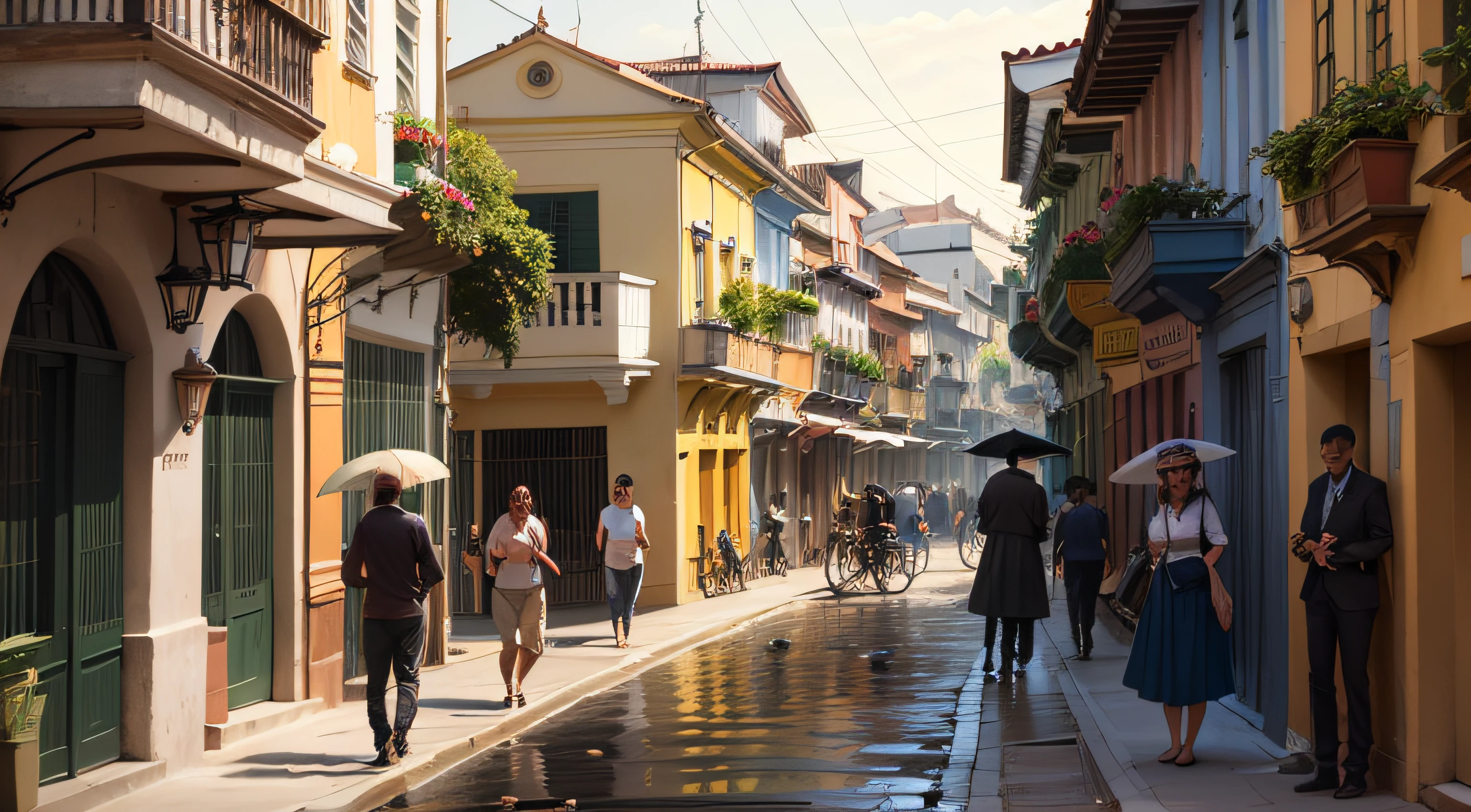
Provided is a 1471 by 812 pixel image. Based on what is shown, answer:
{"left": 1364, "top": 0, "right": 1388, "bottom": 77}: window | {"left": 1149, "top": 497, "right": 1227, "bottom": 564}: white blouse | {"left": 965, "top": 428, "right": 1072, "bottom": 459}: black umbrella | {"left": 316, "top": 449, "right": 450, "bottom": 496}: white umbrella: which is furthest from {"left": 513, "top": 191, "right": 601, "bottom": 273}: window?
{"left": 1364, "top": 0, "right": 1388, "bottom": 77}: window

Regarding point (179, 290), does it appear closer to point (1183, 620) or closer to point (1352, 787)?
point (1183, 620)

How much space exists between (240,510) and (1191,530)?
7.03 meters

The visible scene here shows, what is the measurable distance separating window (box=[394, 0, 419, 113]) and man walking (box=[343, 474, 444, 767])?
620cm

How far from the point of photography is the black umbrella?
15391 millimetres

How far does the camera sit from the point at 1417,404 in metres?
7.55

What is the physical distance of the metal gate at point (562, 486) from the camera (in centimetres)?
2531

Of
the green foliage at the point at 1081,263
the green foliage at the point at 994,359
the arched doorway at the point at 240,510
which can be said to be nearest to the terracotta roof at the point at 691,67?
the green foliage at the point at 1081,263

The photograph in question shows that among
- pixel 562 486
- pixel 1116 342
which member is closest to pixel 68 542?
pixel 1116 342

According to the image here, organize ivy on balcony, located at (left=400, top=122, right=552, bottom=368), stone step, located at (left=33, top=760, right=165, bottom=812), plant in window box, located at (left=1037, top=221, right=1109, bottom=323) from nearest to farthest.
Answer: stone step, located at (left=33, top=760, right=165, bottom=812), ivy on balcony, located at (left=400, top=122, right=552, bottom=368), plant in window box, located at (left=1037, top=221, right=1109, bottom=323)

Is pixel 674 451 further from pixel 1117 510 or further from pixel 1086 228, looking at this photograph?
pixel 1086 228

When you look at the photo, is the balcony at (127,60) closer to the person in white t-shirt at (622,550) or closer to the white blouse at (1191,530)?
the white blouse at (1191,530)

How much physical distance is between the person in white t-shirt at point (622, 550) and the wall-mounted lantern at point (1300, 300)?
907cm

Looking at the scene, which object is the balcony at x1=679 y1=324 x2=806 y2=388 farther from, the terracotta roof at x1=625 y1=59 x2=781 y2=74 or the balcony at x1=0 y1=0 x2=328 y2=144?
the balcony at x1=0 y1=0 x2=328 y2=144

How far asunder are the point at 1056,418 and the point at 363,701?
25.0 meters
